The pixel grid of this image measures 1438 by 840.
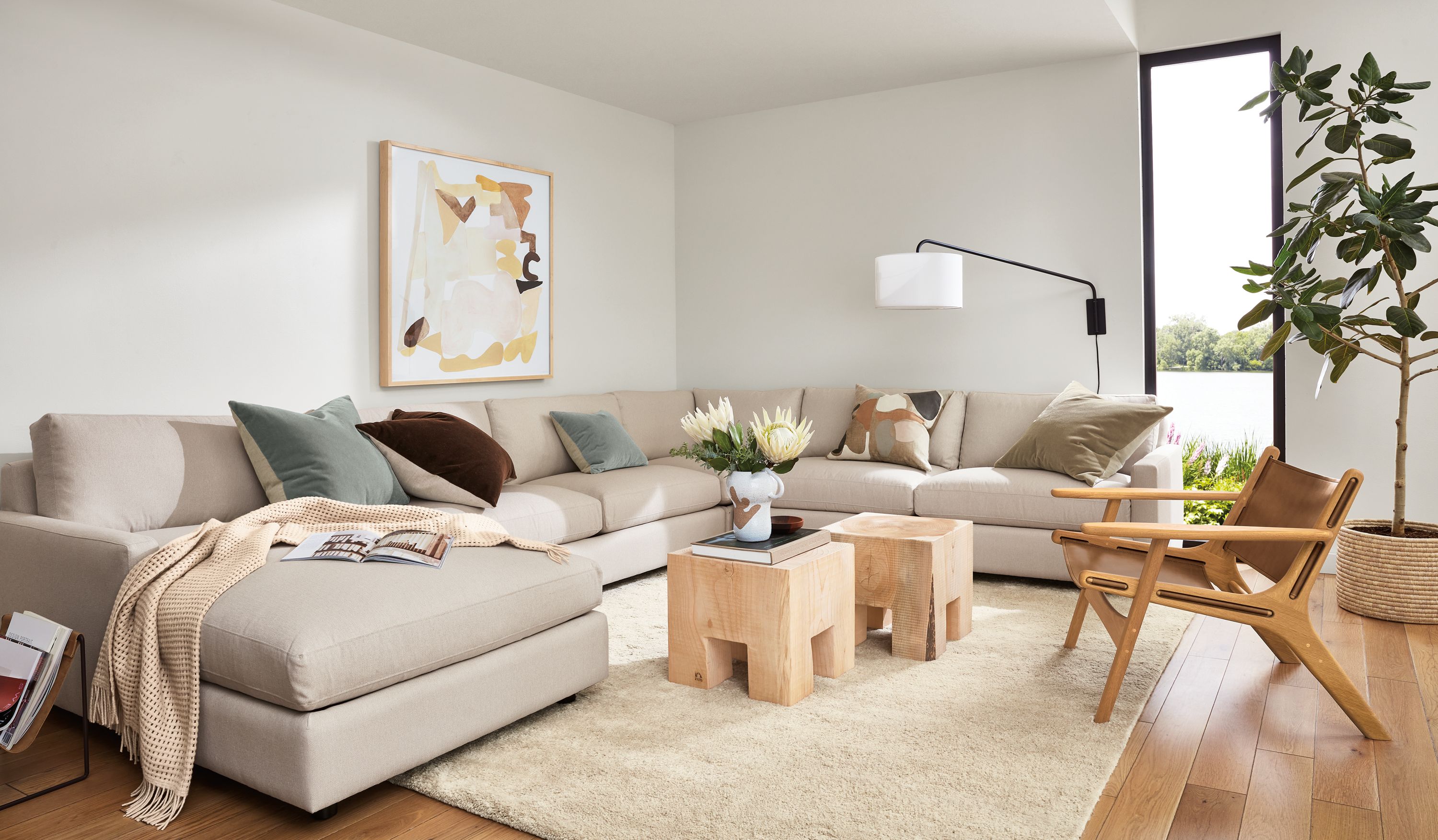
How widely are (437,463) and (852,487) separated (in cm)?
195

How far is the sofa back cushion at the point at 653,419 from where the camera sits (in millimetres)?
5258

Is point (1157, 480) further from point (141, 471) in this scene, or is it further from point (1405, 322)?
point (141, 471)

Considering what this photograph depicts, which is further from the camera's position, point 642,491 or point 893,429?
point 893,429

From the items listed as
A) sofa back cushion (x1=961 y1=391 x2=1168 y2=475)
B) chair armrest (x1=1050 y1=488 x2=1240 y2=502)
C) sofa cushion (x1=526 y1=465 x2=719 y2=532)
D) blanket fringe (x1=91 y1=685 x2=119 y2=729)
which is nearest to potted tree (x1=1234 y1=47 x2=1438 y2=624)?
chair armrest (x1=1050 y1=488 x2=1240 y2=502)


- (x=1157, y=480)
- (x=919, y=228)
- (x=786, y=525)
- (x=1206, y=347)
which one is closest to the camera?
(x=786, y=525)

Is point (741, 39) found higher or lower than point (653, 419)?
higher

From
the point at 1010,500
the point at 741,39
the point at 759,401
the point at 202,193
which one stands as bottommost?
the point at 1010,500

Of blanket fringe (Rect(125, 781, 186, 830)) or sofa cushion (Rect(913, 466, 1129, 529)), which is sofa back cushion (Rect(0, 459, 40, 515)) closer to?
blanket fringe (Rect(125, 781, 186, 830))

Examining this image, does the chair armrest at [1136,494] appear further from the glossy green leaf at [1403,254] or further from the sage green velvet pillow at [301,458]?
the sage green velvet pillow at [301,458]

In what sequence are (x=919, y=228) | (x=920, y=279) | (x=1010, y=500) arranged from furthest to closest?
1. (x=919, y=228)
2. (x=920, y=279)
3. (x=1010, y=500)

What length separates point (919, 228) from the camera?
18.0 feet

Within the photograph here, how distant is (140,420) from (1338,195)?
175 inches

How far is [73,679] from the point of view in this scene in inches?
101

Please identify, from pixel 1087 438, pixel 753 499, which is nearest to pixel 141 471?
pixel 753 499
